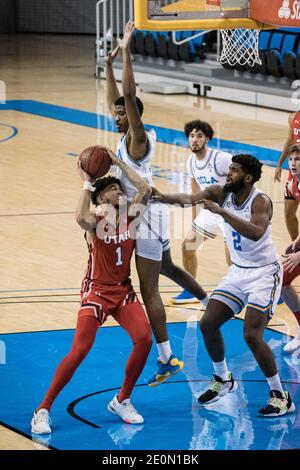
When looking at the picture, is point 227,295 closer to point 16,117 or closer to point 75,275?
point 75,275

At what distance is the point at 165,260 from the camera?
7.77 meters

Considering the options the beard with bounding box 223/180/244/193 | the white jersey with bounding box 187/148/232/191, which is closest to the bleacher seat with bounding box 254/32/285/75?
the white jersey with bounding box 187/148/232/191

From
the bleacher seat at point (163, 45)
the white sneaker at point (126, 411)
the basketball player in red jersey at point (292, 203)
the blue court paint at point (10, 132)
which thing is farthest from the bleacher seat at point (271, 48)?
the white sneaker at point (126, 411)

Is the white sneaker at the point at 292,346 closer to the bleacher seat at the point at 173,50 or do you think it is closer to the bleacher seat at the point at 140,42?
the bleacher seat at the point at 173,50

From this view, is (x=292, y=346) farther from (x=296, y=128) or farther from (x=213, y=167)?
(x=296, y=128)

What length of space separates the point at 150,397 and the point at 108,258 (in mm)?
1033

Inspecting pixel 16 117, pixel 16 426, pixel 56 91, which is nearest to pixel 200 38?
pixel 56 91

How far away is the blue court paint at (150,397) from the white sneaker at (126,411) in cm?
5

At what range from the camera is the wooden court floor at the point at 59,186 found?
890 centimetres

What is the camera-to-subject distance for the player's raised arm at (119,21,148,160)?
700 centimetres

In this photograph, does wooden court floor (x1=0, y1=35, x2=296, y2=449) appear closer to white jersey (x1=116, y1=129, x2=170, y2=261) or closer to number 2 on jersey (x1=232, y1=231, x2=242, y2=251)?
white jersey (x1=116, y1=129, x2=170, y2=261)

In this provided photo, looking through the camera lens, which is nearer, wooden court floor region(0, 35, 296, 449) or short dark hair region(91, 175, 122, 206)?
short dark hair region(91, 175, 122, 206)

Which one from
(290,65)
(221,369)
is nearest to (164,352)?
(221,369)

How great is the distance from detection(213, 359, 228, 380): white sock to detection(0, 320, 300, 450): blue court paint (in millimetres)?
185
